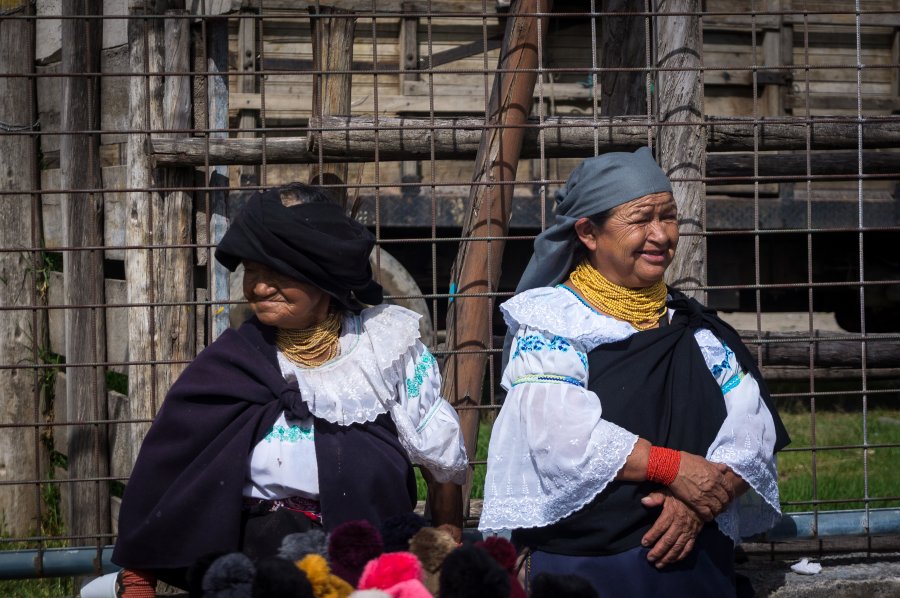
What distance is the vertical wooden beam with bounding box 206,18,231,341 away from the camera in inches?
146

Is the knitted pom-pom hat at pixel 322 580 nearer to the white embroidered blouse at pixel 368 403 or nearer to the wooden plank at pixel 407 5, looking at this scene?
the white embroidered blouse at pixel 368 403

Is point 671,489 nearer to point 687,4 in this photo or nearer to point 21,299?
point 687,4

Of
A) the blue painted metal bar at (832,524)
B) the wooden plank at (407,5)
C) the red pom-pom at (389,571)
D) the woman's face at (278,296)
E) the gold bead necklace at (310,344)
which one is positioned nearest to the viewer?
the red pom-pom at (389,571)

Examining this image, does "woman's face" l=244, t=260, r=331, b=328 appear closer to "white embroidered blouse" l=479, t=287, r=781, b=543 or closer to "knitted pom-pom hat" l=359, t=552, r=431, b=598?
"white embroidered blouse" l=479, t=287, r=781, b=543

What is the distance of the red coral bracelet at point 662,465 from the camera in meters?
2.42

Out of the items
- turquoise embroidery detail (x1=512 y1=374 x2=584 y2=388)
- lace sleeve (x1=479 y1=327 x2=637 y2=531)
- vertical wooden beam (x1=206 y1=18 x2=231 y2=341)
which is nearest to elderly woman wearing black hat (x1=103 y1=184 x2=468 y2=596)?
lace sleeve (x1=479 y1=327 x2=637 y2=531)

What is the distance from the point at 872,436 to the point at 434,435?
4797mm

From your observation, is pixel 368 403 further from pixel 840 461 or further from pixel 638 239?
pixel 840 461

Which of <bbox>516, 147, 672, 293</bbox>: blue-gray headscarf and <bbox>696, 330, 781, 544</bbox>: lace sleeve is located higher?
<bbox>516, 147, 672, 293</bbox>: blue-gray headscarf

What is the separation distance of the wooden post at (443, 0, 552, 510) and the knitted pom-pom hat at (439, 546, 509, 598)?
6.20 ft

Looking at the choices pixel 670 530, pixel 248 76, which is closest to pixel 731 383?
pixel 670 530

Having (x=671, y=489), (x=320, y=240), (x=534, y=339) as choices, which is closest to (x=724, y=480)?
(x=671, y=489)

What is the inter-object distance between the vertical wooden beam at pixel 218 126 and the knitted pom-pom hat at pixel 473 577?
2.22 m

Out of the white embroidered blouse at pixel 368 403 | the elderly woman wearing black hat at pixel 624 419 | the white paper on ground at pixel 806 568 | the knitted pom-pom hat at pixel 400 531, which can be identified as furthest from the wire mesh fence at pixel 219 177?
the knitted pom-pom hat at pixel 400 531
